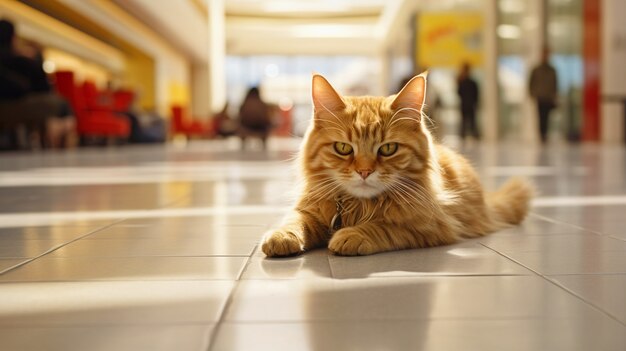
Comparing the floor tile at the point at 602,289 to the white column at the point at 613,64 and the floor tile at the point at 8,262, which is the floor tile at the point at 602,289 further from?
the white column at the point at 613,64

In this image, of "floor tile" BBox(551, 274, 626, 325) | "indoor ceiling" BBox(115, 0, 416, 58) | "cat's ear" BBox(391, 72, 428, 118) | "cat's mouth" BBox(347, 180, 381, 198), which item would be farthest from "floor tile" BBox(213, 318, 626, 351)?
"indoor ceiling" BBox(115, 0, 416, 58)

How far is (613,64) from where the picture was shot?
535 inches

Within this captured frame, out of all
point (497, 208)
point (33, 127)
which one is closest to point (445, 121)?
point (33, 127)

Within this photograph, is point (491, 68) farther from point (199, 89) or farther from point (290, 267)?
point (290, 267)

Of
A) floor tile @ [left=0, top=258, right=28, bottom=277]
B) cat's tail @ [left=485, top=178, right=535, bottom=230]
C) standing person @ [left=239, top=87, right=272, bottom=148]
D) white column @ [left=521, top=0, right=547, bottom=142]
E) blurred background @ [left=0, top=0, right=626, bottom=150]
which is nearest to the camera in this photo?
floor tile @ [left=0, top=258, right=28, bottom=277]

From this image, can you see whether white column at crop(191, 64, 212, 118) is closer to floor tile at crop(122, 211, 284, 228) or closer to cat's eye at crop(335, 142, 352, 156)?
floor tile at crop(122, 211, 284, 228)

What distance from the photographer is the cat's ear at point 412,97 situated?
2.23 metres

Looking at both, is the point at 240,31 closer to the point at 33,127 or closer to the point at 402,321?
the point at 33,127

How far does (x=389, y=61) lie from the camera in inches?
1390

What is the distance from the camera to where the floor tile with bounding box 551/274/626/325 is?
138 centimetres

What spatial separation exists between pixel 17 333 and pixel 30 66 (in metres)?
9.75

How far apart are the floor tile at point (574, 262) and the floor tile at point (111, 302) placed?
0.88 meters

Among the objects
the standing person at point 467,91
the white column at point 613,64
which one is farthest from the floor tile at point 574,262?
the standing person at point 467,91

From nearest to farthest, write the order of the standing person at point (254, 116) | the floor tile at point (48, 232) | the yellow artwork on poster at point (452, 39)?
the floor tile at point (48, 232) < the standing person at point (254, 116) < the yellow artwork on poster at point (452, 39)
